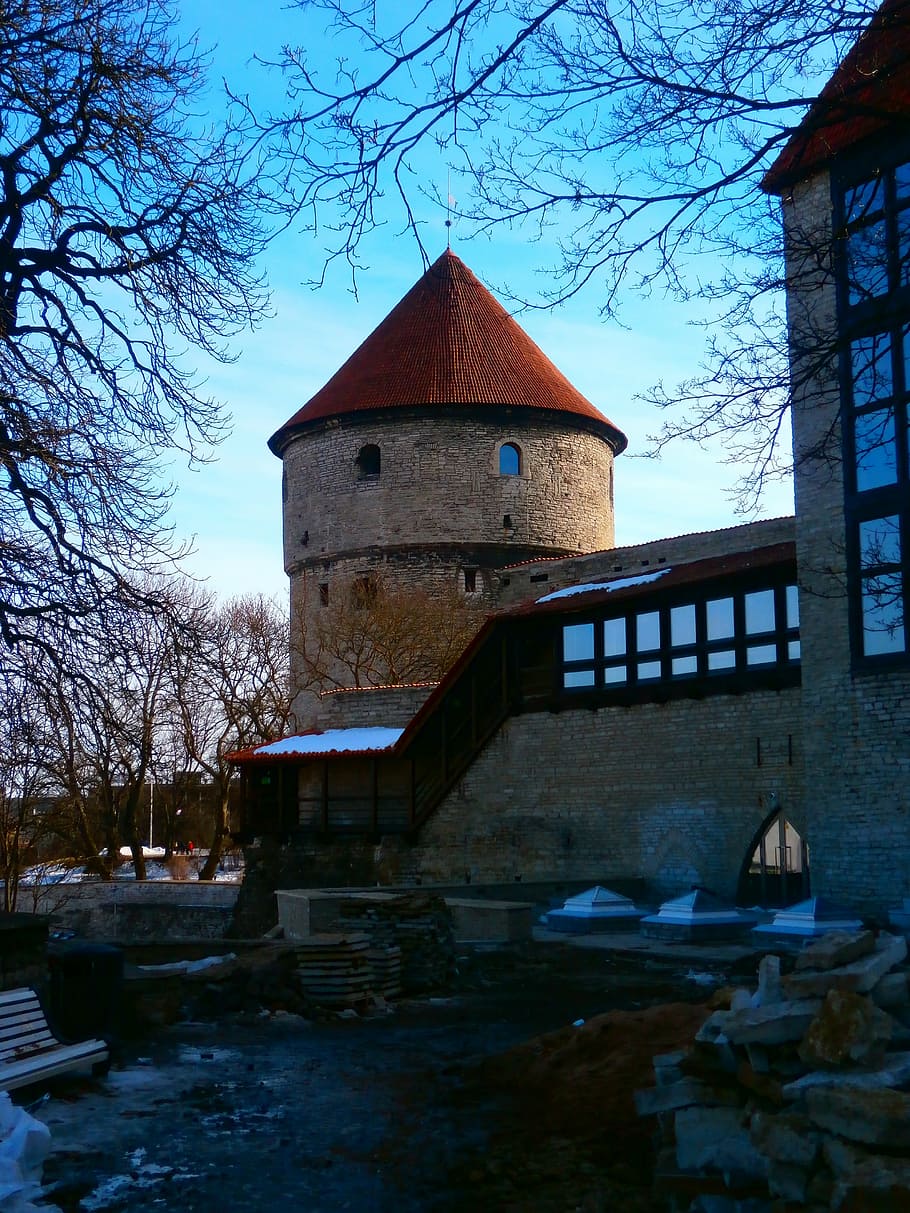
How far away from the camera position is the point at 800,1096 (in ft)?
18.4

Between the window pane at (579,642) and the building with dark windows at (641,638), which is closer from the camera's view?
the building with dark windows at (641,638)

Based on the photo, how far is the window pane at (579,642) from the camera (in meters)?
24.7

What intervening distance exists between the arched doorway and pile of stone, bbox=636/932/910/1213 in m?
14.5

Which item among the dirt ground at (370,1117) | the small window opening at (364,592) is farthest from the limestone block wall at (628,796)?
the small window opening at (364,592)

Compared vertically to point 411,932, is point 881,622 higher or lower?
higher

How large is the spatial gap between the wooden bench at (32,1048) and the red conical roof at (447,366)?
3295 centimetres

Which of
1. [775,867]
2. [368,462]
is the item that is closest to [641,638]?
[775,867]

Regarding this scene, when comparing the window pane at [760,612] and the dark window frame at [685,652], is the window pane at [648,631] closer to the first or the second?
the dark window frame at [685,652]

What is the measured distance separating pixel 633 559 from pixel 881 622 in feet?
39.6

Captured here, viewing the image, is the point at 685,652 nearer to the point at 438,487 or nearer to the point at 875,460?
the point at 875,460

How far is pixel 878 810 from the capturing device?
1800cm

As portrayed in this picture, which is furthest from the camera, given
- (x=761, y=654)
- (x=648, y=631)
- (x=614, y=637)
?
(x=614, y=637)

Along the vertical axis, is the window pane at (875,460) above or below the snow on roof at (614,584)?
above

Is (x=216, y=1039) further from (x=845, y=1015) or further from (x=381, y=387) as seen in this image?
(x=381, y=387)
